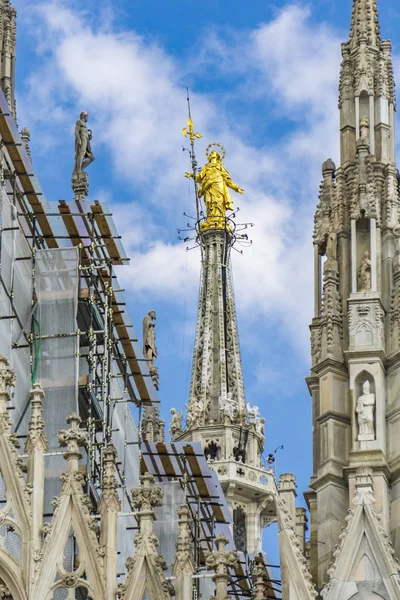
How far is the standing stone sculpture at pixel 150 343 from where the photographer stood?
62.4 metres

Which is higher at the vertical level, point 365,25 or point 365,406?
point 365,25

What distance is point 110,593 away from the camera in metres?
48.8

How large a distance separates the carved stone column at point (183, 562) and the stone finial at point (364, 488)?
2891mm

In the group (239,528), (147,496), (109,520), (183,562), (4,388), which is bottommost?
(183,562)

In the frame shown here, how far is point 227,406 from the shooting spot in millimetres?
83562

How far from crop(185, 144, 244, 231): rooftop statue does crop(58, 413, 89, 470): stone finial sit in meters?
39.1

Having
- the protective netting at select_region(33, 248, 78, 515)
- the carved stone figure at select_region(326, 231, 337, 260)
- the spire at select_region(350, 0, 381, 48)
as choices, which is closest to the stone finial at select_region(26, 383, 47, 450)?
the protective netting at select_region(33, 248, 78, 515)

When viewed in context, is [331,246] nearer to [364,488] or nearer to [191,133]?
[364,488]

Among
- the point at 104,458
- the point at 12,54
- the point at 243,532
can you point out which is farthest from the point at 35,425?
the point at 243,532

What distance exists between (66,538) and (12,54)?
16175mm

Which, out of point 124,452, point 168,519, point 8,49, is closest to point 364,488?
point 168,519

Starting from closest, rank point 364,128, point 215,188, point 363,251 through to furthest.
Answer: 1. point 363,251
2. point 364,128
3. point 215,188

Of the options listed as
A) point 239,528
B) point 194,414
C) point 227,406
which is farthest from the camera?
point 227,406

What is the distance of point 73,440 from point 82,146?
459 inches
